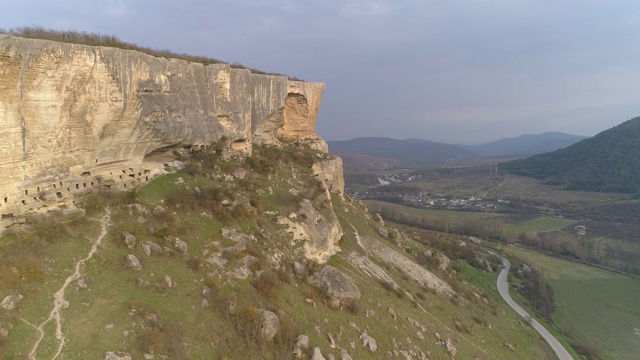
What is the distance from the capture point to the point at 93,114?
62.2 feet

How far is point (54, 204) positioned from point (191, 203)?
6.46 meters

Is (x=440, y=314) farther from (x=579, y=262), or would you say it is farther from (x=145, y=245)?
(x=579, y=262)

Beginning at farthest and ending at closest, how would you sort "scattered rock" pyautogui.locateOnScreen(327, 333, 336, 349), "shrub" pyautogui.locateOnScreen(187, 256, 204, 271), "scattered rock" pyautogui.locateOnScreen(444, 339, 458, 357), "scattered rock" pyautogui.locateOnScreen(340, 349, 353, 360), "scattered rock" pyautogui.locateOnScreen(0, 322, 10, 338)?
"scattered rock" pyautogui.locateOnScreen(444, 339, 458, 357) < "shrub" pyautogui.locateOnScreen(187, 256, 204, 271) < "scattered rock" pyautogui.locateOnScreen(327, 333, 336, 349) < "scattered rock" pyautogui.locateOnScreen(340, 349, 353, 360) < "scattered rock" pyautogui.locateOnScreen(0, 322, 10, 338)

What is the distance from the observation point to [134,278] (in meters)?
Result: 16.0

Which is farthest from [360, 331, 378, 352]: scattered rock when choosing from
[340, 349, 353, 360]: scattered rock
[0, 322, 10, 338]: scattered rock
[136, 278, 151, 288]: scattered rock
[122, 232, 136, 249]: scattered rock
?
[0, 322, 10, 338]: scattered rock

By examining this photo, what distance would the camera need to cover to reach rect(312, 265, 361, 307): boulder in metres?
21.2

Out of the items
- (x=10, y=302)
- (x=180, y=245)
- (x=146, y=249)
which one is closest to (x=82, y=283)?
(x=10, y=302)

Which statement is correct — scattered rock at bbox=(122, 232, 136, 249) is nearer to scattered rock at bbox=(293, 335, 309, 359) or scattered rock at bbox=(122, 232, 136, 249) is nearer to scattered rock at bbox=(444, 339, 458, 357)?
scattered rock at bbox=(293, 335, 309, 359)

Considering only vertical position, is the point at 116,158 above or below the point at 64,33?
below

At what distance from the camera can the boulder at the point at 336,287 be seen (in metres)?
21.2

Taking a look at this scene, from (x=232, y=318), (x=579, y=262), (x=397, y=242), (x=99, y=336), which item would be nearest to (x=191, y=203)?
(x=232, y=318)

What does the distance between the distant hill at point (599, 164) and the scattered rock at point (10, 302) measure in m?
149

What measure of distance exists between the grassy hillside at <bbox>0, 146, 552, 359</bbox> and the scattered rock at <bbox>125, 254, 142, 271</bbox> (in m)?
0.07

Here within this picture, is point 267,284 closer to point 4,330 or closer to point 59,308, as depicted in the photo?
point 59,308
